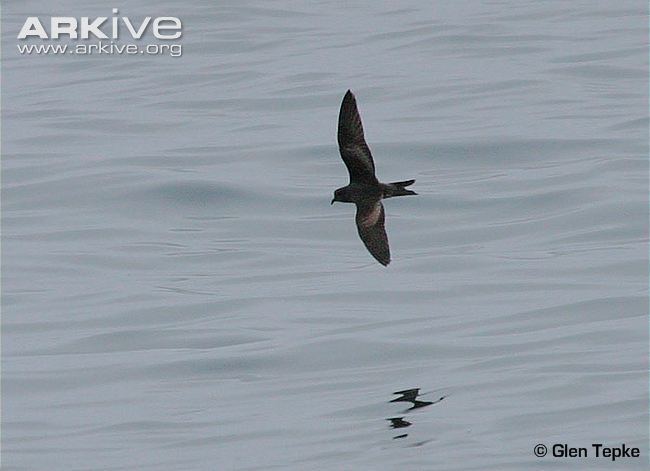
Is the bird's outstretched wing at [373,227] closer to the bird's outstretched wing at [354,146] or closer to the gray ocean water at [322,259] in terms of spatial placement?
the bird's outstretched wing at [354,146]

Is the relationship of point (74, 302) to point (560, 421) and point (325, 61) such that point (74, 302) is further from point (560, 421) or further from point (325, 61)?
point (325, 61)

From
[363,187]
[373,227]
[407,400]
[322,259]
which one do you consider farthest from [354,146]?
[322,259]

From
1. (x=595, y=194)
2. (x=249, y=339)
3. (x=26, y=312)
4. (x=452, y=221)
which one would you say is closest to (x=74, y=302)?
(x=26, y=312)

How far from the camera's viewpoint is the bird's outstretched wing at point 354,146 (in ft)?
38.3

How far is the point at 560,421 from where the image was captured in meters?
11.3

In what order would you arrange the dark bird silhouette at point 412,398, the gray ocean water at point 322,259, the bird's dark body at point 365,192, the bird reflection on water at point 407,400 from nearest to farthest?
1. the bird reflection on water at point 407,400
2. the gray ocean water at point 322,259
3. the bird's dark body at point 365,192
4. the dark bird silhouette at point 412,398

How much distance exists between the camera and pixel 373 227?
11.9 m

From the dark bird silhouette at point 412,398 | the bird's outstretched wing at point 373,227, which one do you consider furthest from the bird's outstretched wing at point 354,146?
the dark bird silhouette at point 412,398

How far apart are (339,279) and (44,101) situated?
10688 millimetres

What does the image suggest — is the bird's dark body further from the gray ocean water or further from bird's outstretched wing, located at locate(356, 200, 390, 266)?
the gray ocean water

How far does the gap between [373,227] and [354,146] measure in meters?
0.57

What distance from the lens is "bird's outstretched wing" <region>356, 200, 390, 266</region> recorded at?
1181 cm

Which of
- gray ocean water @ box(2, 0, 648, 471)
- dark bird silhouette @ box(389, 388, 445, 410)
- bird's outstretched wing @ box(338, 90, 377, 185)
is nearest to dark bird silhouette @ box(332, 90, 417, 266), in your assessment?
bird's outstretched wing @ box(338, 90, 377, 185)

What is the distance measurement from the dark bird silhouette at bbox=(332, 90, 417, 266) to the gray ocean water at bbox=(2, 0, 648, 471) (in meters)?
1.11
